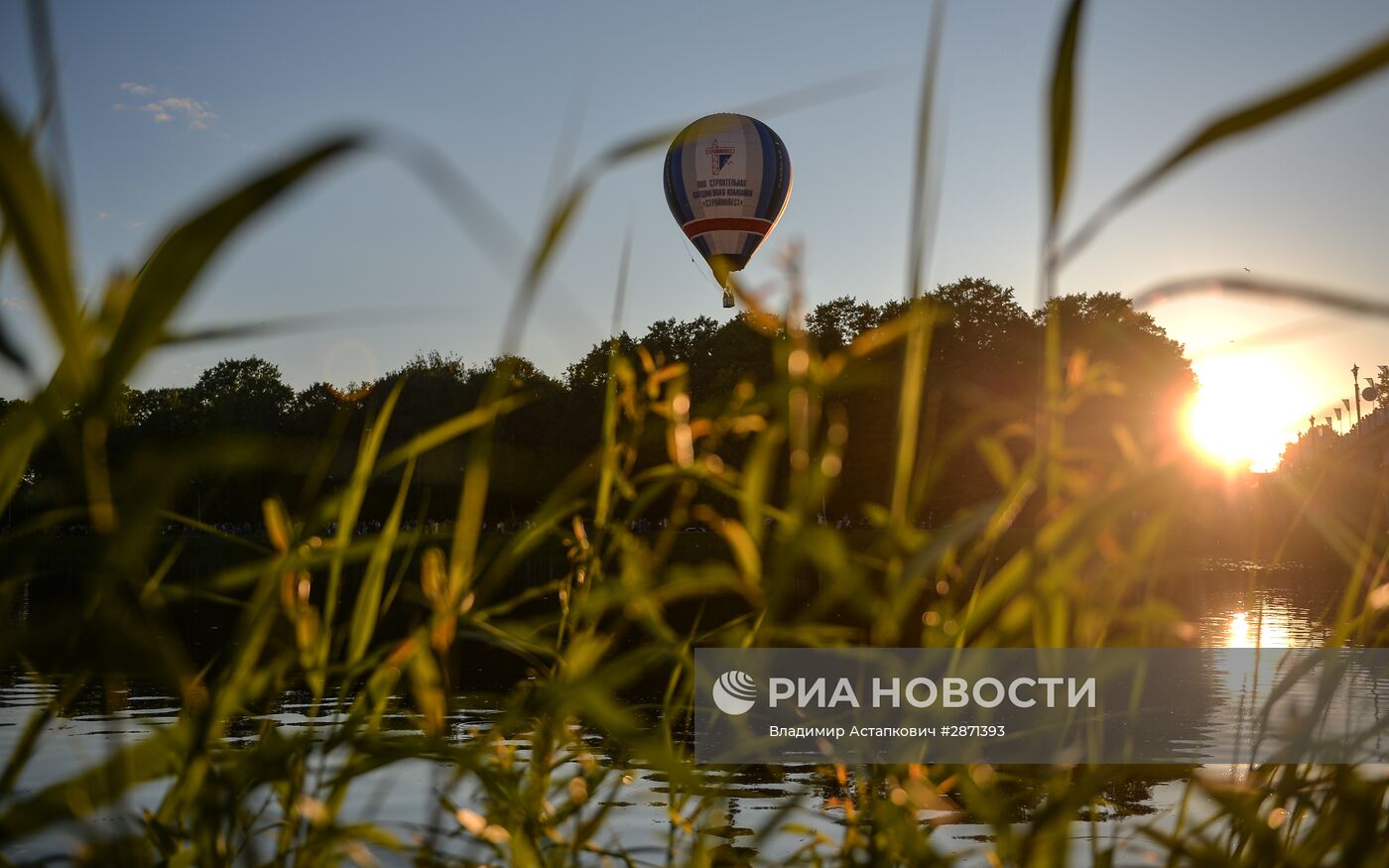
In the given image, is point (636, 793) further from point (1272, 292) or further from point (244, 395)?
point (244, 395)

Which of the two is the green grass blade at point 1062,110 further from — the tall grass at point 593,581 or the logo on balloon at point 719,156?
the logo on balloon at point 719,156

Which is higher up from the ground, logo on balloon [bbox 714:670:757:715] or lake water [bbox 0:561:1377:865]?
logo on balloon [bbox 714:670:757:715]

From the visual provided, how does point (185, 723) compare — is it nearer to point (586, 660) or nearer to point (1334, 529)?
point (586, 660)

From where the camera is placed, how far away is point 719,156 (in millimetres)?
34594

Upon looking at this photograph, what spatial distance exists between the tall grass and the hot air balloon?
33.4m

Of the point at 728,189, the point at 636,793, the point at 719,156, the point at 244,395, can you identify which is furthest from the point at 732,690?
the point at 244,395

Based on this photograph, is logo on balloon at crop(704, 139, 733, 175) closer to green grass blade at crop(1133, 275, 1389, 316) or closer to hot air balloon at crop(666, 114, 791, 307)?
hot air balloon at crop(666, 114, 791, 307)

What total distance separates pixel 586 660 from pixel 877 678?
32 cm

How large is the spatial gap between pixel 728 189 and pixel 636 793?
27.9 metres

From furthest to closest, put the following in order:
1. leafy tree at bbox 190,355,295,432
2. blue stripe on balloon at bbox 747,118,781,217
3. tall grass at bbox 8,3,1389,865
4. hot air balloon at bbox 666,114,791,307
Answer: leafy tree at bbox 190,355,295,432 → blue stripe on balloon at bbox 747,118,781,217 → hot air balloon at bbox 666,114,791,307 → tall grass at bbox 8,3,1389,865

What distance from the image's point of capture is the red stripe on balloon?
113ft

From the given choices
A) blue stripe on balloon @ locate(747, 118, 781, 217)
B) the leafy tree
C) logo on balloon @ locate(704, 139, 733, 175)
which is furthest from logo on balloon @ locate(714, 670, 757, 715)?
the leafy tree

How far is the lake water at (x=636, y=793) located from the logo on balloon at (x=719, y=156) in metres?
20.7

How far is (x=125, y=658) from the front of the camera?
662mm
